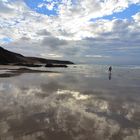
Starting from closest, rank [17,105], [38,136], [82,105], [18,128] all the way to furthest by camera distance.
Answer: [38,136]
[18,128]
[17,105]
[82,105]

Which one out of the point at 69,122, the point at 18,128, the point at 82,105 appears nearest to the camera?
the point at 18,128

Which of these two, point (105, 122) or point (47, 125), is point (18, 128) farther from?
point (105, 122)

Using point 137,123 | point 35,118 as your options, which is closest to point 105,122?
point 137,123

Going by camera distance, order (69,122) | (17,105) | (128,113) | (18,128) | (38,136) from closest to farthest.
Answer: (38,136) → (18,128) → (69,122) → (128,113) → (17,105)

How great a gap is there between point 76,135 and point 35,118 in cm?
264

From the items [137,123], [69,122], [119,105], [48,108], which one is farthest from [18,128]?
[119,105]

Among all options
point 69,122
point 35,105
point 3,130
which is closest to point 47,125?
point 69,122

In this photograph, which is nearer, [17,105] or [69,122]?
[69,122]

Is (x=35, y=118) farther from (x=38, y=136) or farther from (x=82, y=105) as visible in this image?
(x=82, y=105)

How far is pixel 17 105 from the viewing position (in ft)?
42.3

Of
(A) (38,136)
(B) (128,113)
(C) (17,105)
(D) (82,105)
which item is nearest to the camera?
(A) (38,136)

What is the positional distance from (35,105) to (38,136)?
16.4 feet

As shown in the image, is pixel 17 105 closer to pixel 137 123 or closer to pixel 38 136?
pixel 38 136

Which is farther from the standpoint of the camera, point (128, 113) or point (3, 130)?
point (128, 113)
